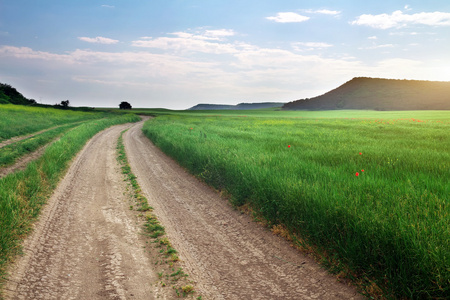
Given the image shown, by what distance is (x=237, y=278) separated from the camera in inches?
164

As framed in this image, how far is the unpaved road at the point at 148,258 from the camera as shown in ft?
12.6

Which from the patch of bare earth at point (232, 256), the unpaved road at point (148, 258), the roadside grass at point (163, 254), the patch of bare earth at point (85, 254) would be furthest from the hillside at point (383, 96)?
the patch of bare earth at point (85, 254)

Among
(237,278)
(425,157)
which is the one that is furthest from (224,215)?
(425,157)

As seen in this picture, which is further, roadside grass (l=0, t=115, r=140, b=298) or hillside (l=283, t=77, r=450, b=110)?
hillside (l=283, t=77, r=450, b=110)

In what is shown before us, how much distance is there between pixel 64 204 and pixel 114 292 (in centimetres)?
458

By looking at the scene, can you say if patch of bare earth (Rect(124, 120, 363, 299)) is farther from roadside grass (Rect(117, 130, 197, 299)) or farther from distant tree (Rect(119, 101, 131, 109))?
distant tree (Rect(119, 101, 131, 109))

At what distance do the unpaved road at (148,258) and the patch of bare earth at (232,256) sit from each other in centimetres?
1

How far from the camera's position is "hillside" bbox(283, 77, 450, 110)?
102 meters

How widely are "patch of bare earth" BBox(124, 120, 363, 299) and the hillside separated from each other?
112 meters

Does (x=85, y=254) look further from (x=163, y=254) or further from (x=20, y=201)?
(x=20, y=201)

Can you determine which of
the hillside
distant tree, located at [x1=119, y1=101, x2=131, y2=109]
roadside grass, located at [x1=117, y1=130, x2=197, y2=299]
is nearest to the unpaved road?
roadside grass, located at [x1=117, y1=130, x2=197, y2=299]

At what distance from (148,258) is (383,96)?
14298 centimetres

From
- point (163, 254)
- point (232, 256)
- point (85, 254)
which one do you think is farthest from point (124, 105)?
point (232, 256)

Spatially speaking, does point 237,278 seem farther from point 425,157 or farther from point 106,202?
point 425,157
